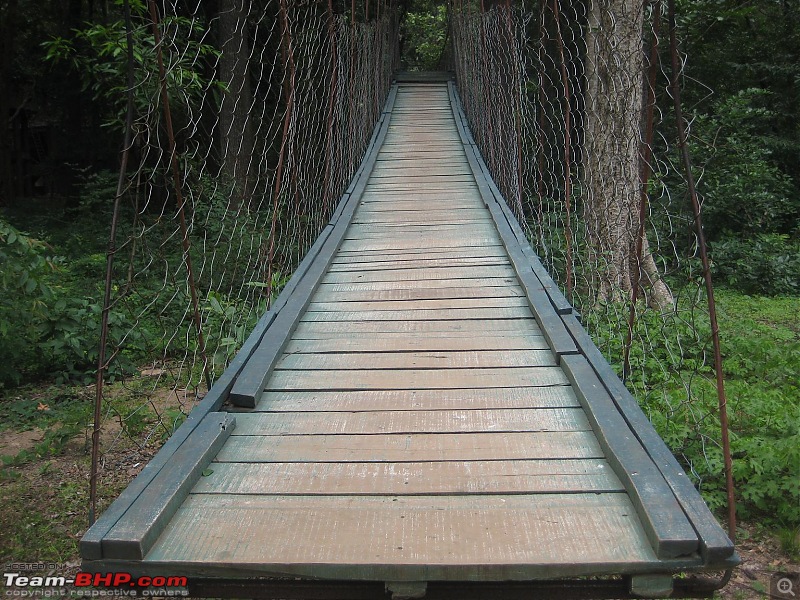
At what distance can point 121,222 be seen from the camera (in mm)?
7172

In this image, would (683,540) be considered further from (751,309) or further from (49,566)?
(751,309)

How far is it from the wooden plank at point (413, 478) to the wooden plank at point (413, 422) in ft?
0.60

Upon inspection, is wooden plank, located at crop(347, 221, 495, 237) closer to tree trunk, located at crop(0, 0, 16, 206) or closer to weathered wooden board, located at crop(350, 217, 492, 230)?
weathered wooden board, located at crop(350, 217, 492, 230)

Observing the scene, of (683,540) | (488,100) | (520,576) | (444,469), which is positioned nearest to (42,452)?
(444,469)

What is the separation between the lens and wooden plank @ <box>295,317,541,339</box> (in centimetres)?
265

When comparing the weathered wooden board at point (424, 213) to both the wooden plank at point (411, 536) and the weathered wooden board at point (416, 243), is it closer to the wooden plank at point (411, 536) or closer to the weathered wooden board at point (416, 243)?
the weathered wooden board at point (416, 243)

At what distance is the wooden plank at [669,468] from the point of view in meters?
1.35

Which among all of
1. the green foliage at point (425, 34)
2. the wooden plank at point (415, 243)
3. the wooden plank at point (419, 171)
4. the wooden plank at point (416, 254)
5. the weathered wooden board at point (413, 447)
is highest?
the green foliage at point (425, 34)

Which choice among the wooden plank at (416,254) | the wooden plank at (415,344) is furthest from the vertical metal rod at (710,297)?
the wooden plank at (416,254)

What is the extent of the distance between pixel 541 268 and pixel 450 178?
2.12 m

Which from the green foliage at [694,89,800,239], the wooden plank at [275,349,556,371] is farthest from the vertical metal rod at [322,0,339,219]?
the green foliage at [694,89,800,239]

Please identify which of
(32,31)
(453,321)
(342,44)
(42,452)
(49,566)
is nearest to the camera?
(49,566)

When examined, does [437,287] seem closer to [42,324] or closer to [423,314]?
[423,314]

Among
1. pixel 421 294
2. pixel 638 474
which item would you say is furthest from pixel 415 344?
pixel 638 474
